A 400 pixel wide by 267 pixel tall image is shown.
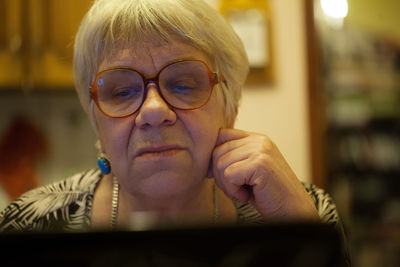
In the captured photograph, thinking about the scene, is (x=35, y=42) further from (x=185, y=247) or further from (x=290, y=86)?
(x=185, y=247)

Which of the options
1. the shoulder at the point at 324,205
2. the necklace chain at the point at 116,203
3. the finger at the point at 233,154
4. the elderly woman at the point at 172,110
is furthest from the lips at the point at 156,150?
the shoulder at the point at 324,205

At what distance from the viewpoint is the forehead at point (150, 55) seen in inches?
28.0

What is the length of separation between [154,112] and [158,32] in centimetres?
18

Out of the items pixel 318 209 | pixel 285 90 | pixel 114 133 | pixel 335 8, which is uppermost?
pixel 335 8

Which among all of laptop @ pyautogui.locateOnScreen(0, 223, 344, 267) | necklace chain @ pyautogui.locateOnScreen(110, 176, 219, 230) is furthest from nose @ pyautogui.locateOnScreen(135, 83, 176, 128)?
laptop @ pyautogui.locateOnScreen(0, 223, 344, 267)

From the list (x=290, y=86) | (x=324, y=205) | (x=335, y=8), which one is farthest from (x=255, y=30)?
(x=324, y=205)

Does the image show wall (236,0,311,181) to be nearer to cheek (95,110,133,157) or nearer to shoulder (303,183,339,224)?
shoulder (303,183,339,224)

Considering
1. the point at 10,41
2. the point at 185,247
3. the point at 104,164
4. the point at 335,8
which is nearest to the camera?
the point at 185,247

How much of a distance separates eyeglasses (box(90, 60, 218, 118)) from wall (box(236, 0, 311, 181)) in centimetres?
115

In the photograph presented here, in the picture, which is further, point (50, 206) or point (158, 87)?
point (50, 206)

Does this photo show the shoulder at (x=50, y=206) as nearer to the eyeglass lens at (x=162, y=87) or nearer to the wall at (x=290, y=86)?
the eyeglass lens at (x=162, y=87)

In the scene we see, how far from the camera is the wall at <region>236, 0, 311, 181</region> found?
6.14 feet

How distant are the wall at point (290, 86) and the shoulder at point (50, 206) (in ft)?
3.67

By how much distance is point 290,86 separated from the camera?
191 cm
